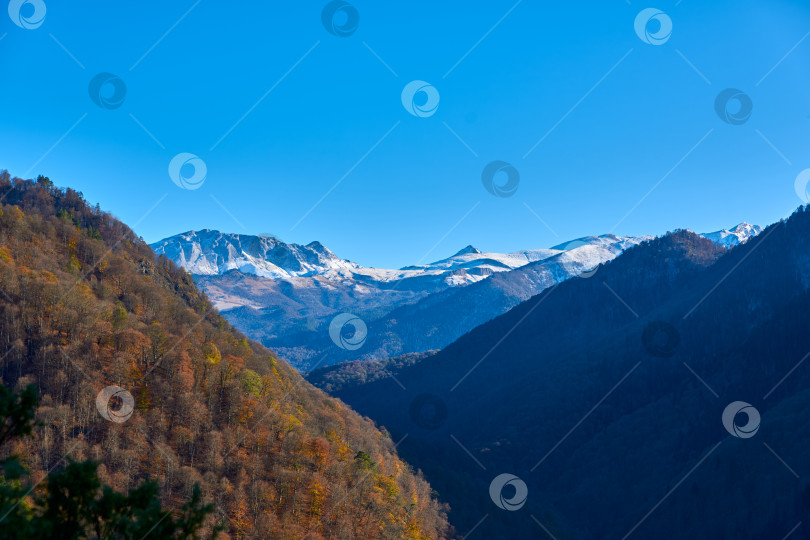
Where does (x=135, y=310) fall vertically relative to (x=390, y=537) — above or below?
below

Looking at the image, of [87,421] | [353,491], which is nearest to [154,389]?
[87,421]

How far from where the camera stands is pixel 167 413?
95125 millimetres

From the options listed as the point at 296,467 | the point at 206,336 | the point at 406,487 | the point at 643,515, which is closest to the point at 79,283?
the point at 206,336

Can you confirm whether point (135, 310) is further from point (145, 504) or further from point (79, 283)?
point (145, 504)

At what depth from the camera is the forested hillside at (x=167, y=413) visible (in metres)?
81.6

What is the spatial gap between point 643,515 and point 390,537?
134030 millimetres

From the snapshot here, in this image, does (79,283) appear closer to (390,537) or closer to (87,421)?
(87,421)

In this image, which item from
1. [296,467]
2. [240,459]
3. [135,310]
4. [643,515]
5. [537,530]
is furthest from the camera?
[643,515]

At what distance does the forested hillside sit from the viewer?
81.6 m

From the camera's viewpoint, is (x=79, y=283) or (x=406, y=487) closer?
(x=79, y=283)

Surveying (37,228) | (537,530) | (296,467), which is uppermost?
(537,530)

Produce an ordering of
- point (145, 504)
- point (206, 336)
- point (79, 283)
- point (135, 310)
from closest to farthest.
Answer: point (145, 504) → point (79, 283) → point (135, 310) → point (206, 336)

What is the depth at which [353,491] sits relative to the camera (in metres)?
102

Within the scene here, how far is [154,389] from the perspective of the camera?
96500 millimetres
